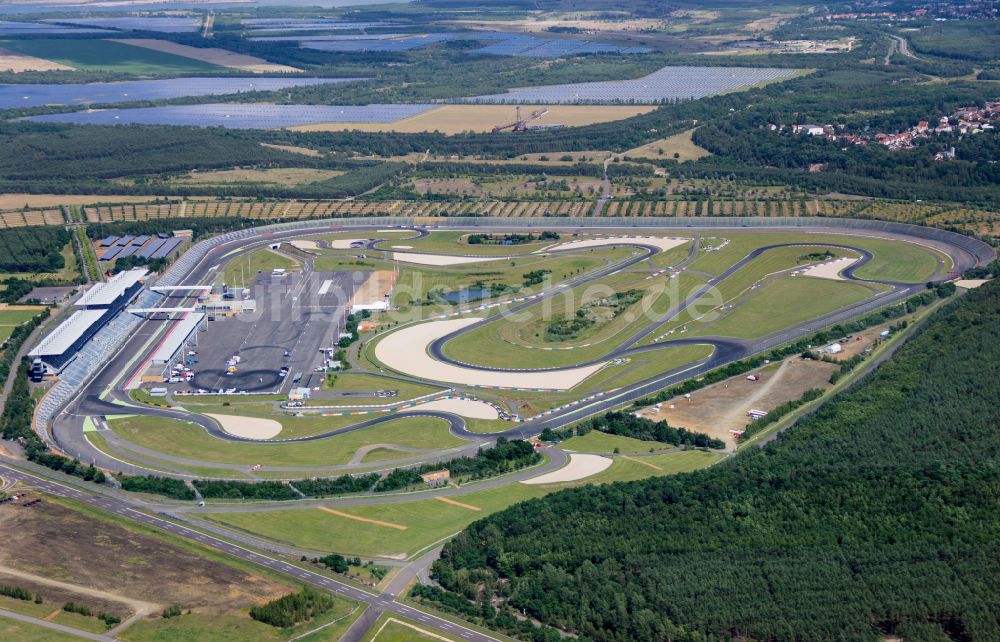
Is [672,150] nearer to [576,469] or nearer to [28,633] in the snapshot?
[576,469]

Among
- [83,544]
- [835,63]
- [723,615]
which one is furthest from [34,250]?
[835,63]

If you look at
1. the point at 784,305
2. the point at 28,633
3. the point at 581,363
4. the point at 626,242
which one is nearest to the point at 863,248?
the point at 784,305

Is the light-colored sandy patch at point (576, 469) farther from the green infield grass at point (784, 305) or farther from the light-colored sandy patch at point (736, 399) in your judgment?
the green infield grass at point (784, 305)

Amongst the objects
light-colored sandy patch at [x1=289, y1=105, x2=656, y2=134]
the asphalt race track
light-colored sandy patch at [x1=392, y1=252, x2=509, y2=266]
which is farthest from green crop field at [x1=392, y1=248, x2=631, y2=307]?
light-colored sandy patch at [x1=289, y1=105, x2=656, y2=134]

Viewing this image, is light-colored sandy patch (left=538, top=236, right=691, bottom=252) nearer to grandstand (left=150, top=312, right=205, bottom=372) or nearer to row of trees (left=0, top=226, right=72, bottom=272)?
grandstand (left=150, top=312, right=205, bottom=372)

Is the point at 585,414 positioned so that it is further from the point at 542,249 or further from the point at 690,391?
the point at 542,249

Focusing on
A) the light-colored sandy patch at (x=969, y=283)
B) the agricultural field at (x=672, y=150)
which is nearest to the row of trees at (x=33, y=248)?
the agricultural field at (x=672, y=150)
